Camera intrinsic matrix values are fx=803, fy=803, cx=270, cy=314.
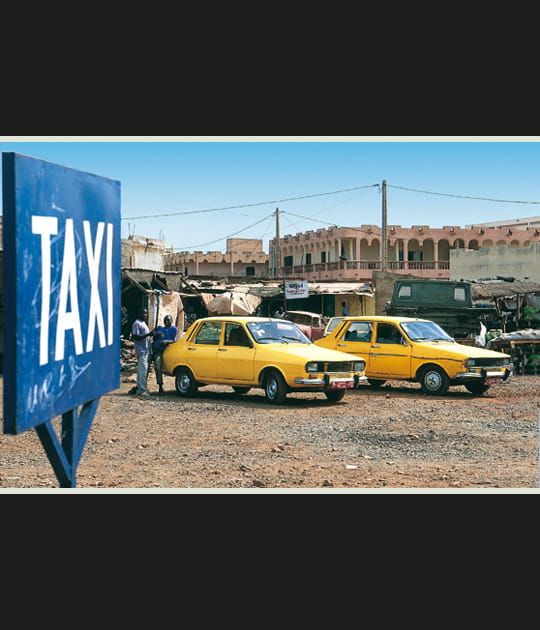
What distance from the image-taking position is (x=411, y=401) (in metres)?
14.6

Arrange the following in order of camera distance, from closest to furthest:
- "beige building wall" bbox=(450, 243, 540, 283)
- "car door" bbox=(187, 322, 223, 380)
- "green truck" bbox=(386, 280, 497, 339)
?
1. "car door" bbox=(187, 322, 223, 380)
2. "green truck" bbox=(386, 280, 497, 339)
3. "beige building wall" bbox=(450, 243, 540, 283)

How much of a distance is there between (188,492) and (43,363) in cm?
72

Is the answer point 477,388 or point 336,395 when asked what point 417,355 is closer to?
point 477,388

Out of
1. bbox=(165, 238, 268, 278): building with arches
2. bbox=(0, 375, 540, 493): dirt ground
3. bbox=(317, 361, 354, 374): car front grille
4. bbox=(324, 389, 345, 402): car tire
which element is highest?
bbox=(165, 238, 268, 278): building with arches

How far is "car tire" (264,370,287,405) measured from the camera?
14.2 meters

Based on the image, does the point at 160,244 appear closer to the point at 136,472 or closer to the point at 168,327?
the point at 168,327

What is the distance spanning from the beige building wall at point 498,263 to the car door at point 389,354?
2399 centimetres

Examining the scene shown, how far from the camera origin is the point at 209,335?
1566cm

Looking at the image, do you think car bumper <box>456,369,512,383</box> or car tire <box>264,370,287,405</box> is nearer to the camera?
car tire <box>264,370,287,405</box>

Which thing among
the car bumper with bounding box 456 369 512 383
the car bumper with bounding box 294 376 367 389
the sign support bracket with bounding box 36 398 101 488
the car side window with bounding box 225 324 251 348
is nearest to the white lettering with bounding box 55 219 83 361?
the sign support bracket with bounding box 36 398 101 488

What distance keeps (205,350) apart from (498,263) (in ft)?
94.2

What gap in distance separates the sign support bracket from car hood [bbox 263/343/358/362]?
34.1 ft

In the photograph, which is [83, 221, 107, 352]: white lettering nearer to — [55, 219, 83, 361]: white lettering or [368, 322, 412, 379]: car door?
[55, 219, 83, 361]: white lettering

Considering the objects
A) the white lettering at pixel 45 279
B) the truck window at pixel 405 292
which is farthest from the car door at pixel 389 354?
the white lettering at pixel 45 279
